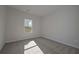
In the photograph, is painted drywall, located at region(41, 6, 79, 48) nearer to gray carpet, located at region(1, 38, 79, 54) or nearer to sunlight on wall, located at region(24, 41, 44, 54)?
gray carpet, located at region(1, 38, 79, 54)

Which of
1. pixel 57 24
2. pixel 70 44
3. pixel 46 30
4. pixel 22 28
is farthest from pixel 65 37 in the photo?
pixel 22 28

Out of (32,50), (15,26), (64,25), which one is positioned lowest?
(32,50)

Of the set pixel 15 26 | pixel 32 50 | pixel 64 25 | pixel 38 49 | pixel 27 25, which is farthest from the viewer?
pixel 27 25

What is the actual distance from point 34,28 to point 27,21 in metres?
0.99

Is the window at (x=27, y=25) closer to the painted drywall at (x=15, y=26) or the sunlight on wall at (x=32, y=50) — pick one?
the painted drywall at (x=15, y=26)

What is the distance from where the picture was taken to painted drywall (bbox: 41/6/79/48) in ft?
10.6

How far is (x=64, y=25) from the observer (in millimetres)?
3836

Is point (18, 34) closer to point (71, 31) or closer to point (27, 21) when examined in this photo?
point (27, 21)

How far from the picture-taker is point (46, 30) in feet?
18.3

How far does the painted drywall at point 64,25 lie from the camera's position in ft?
10.6

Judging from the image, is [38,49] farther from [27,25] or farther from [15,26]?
[27,25]

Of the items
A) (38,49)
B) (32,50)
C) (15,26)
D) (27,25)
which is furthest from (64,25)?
(15,26)

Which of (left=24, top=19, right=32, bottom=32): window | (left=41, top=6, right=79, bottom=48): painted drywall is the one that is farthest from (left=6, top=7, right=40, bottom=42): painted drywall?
(left=41, top=6, right=79, bottom=48): painted drywall

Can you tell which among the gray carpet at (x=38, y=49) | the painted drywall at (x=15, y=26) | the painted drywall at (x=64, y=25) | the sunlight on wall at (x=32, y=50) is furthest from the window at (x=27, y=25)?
the sunlight on wall at (x=32, y=50)
